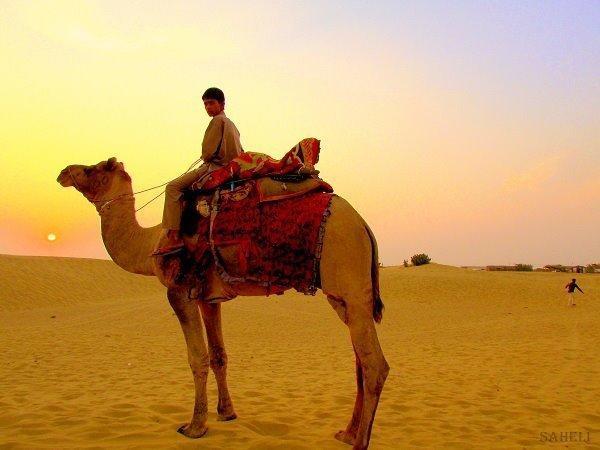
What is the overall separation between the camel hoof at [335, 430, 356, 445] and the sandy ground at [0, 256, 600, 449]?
0.43 feet

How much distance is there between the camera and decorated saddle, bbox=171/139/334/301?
189 inches

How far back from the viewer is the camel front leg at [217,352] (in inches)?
242

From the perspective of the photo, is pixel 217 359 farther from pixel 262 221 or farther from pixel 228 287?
pixel 262 221

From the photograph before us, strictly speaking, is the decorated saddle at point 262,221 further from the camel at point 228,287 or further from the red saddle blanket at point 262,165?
the camel at point 228,287

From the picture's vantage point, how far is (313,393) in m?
8.27

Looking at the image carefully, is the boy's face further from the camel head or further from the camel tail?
the camel tail

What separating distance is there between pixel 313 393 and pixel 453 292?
28960 mm

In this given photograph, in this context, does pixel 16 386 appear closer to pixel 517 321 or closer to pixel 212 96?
pixel 212 96

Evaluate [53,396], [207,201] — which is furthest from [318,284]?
[53,396]

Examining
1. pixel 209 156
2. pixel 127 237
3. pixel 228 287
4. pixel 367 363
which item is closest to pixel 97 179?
pixel 127 237

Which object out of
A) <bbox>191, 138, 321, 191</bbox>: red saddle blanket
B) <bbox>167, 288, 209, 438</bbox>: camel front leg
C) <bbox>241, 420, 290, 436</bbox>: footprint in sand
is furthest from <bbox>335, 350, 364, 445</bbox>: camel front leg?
<bbox>191, 138, 321, 191</bbox>: red saddle blanket

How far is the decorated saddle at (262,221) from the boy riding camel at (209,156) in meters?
0.13

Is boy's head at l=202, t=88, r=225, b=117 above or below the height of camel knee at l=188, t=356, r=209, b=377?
above

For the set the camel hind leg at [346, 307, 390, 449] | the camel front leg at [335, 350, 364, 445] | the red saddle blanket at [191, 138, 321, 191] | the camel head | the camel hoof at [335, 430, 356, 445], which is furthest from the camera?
the camel head
